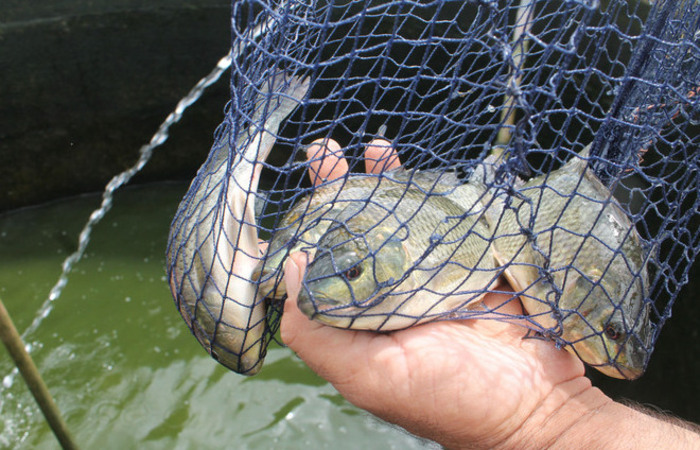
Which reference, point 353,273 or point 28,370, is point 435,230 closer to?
point 353,273

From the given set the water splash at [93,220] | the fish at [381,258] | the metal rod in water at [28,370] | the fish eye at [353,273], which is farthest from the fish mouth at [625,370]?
the water splash at [93,220]

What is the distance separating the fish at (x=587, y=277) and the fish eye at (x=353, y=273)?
1.50ft

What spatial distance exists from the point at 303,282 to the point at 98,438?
2583 millimetres

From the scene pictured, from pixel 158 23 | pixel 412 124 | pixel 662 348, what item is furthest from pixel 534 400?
pixel 158 23

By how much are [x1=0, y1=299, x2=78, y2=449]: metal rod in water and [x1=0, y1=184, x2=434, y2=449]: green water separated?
3.41 ft

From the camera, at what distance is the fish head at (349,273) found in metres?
1.70

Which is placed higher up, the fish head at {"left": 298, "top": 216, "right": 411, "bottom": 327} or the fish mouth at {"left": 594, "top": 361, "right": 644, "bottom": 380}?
the fish head at {"left": 298, "top": 216, "right": 411, "bottom": 327}

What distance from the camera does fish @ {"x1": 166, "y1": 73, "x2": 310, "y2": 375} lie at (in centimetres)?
193

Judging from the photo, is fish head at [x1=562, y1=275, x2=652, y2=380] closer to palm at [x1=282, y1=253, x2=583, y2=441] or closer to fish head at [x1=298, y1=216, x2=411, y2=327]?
palm at [x1=282, y1=253, x2=583, y2=441]

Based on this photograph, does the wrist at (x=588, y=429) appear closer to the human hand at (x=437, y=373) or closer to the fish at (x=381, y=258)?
the human hand at (x=437, y=373)

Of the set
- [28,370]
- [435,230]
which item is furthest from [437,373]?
[28,370]

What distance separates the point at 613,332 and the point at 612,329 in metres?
0.01

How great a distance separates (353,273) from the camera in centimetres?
175

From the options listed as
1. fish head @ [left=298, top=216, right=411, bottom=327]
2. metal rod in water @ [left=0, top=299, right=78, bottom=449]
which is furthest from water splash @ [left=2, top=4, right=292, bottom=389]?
fish head @ [left=298, top=216, right=411, bottom=327]
